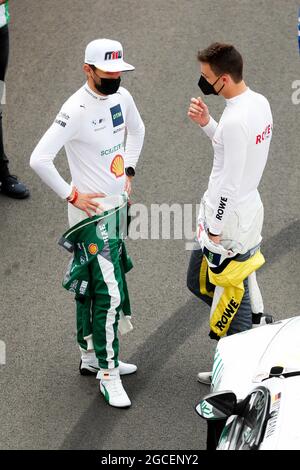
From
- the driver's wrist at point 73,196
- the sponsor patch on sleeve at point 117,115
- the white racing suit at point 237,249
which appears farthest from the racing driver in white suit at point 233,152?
the driver's wrist at point 73,196

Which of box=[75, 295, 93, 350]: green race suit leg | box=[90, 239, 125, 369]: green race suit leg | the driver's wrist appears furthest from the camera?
box=[75, 295, 93, 350]: green race suit leg

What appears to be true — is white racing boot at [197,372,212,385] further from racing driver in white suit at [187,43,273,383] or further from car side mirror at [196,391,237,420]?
car side mirror at [196,391,237,420]

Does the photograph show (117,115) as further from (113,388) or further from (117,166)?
(113,388)

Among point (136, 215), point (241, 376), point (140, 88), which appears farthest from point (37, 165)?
point (140, 88)

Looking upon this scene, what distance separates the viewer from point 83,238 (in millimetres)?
5551

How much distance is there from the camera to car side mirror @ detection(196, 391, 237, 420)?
450cm

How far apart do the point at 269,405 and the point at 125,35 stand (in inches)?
221

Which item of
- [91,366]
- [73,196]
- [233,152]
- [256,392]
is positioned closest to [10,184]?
[91,366]

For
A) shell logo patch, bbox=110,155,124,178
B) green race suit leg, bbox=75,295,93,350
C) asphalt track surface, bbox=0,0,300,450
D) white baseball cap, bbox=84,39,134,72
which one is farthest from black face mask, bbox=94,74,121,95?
asphalt track surface, bbox=0,0,300,450

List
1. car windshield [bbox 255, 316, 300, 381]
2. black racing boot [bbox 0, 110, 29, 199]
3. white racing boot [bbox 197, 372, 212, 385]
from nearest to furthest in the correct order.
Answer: car windshield [bbox 255, 316, 300, 381]
white racing boot [bbox 197, 372, 212, 385]
black racing boot [bbox 0, 110, 29, 199]

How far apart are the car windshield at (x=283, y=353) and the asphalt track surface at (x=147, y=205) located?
98 centimetres

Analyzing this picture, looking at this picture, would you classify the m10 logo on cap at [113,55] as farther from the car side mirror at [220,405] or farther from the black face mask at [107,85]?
the car side mirror at [220,405]

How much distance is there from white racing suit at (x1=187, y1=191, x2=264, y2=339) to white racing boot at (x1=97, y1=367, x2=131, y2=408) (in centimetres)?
65

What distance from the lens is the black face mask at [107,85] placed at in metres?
5.29
